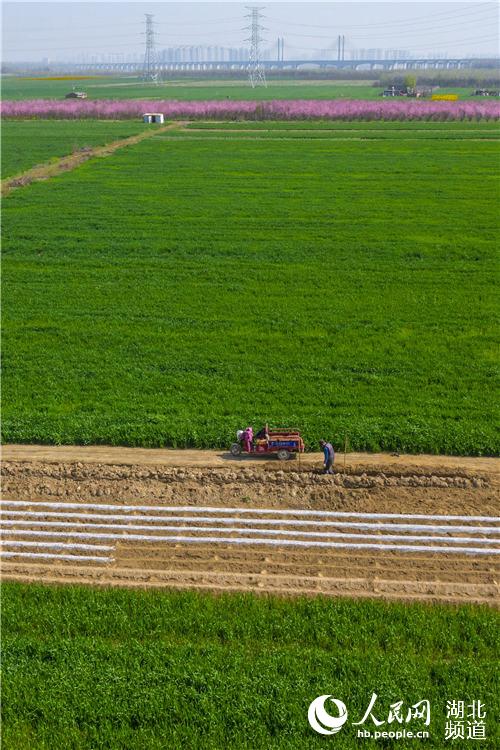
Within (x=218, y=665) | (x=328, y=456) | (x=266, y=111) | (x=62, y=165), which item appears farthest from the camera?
(x=266, y=111)

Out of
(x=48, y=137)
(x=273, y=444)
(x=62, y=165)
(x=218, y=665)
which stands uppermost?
(x=48, y=137)

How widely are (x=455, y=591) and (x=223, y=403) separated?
26.6 ft

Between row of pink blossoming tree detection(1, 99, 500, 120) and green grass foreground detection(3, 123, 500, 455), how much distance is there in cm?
3979

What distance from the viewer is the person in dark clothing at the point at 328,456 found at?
1516 cm

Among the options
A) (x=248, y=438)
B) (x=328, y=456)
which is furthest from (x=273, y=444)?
(x=328, y=456)

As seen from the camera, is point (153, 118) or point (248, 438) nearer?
point (248, 438)

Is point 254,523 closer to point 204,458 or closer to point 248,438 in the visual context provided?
point 248,438

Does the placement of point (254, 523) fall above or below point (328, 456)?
below

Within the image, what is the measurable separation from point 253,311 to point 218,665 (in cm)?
1536

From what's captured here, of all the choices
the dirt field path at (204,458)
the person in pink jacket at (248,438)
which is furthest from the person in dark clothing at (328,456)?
the person in pink jacket at (248,438)

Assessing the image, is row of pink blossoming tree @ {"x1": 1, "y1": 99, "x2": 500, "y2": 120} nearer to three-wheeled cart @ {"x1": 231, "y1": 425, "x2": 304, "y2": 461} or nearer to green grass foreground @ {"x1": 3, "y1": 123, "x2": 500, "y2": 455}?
green grass foreground @ {"x1": 3, "y1": 123, "x2": 500, "y2": 455}

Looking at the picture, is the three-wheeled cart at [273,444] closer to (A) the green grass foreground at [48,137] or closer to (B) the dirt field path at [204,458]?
(B) the dirt field path at [204,458]

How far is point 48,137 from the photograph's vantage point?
225 ft

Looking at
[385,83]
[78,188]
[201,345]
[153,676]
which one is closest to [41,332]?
[201,345]
